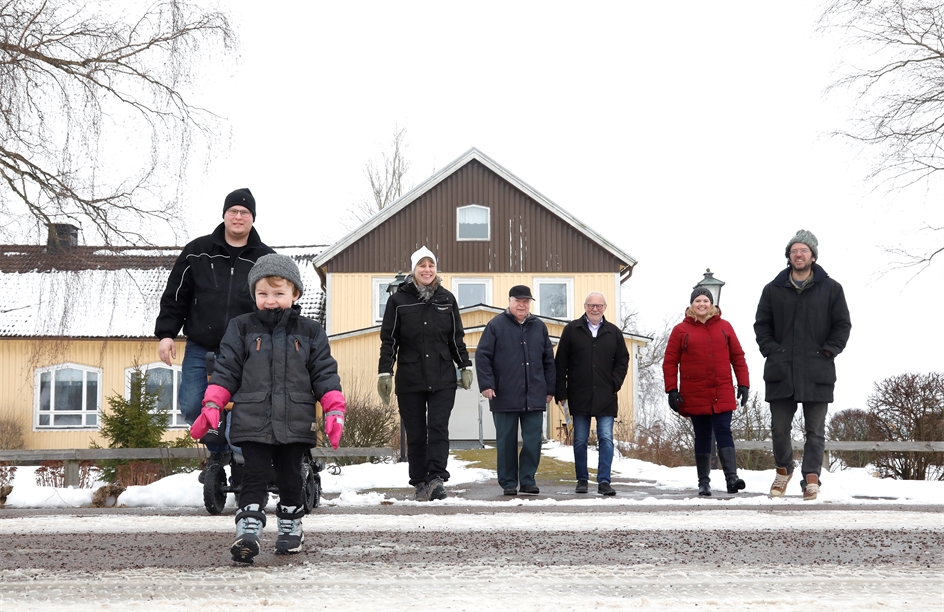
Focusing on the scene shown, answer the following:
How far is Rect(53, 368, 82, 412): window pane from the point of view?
30719mm

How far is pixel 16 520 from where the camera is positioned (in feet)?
24.1

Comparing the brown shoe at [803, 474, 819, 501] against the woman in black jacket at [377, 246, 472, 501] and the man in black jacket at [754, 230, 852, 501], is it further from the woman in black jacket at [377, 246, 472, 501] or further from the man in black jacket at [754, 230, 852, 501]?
Result: the woman in black jacket at [377, 246, 472, 501]

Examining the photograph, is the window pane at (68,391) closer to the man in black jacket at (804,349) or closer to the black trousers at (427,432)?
the black trousers at (427,432)

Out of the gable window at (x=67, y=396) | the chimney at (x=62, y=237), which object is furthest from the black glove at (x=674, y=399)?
the gable window at (x=67, y=396)

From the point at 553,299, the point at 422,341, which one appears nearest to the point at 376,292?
the point at 553,299

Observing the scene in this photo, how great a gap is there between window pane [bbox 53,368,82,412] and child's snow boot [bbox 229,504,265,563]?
27.7 metres

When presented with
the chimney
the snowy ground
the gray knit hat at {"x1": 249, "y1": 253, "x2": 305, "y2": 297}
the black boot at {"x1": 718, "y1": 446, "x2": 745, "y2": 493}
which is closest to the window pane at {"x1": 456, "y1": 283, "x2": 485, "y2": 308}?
the chimney

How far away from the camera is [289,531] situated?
17.4 ft

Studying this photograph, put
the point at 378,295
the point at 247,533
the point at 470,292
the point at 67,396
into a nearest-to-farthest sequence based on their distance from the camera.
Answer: the point at 247,533
the point at 378,295
the point at 470,292
the point at 67,396

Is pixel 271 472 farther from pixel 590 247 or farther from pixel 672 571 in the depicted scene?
pixel 590 247

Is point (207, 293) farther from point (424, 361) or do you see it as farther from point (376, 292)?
point (376, 292)

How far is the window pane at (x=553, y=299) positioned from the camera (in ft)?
94.7

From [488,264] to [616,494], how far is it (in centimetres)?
1919

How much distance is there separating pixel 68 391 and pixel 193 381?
84.6ft
